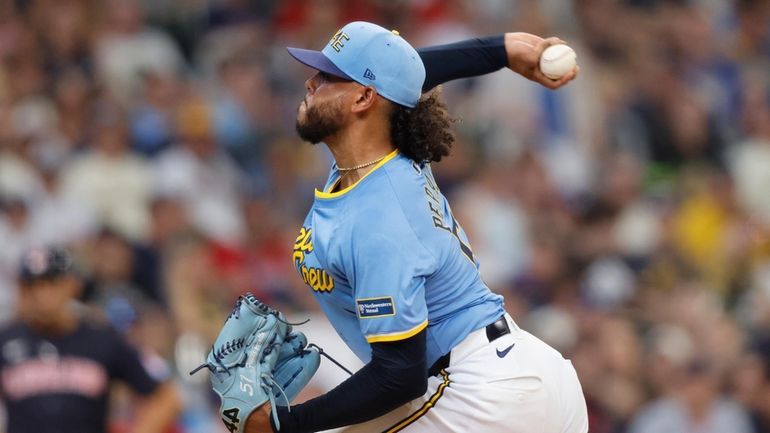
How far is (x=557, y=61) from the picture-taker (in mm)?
5090

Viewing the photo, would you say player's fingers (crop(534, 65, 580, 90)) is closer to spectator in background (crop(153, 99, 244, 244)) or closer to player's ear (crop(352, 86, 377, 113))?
player's ear (crop(352, 86, 377, 113))

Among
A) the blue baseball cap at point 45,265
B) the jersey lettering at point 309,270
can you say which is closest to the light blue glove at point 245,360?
the jersey lettering at point 309,270

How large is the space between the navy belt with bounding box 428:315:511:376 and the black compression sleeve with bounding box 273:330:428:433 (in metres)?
0.21

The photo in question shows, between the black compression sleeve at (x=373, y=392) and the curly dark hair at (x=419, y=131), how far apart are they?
0.72 metres

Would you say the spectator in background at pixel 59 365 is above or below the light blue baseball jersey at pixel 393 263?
below

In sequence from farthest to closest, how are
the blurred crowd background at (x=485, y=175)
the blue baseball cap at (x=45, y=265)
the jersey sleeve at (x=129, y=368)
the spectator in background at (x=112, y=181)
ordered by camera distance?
the spectator in background at (x=112, y=181), the blurred crowd background at (x=485, y=175), the jersey sleeve at (x=129, y=368), the blue baseball cap at (x=45, y=265)

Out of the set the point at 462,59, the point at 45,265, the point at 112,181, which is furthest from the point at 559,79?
the point at 112,181

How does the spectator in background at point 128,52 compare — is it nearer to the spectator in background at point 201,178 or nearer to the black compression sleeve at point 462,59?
the spectator in background at point 201,178

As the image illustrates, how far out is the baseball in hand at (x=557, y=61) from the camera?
201 inches

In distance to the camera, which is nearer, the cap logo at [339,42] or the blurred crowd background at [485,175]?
the cap logo at [339,42]

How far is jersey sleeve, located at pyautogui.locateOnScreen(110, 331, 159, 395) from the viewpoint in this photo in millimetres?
7262

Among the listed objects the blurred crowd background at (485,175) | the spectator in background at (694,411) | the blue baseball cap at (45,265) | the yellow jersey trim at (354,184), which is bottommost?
the spectator in background at (694,411)

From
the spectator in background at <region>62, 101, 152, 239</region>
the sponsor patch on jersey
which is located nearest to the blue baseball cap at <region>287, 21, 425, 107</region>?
the sponsor patch on jersey

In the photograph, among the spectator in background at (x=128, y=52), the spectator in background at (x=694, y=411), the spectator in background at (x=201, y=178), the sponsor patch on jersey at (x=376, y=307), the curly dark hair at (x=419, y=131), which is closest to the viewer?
the sponsor patch on jersey at (x=376, y=307)
